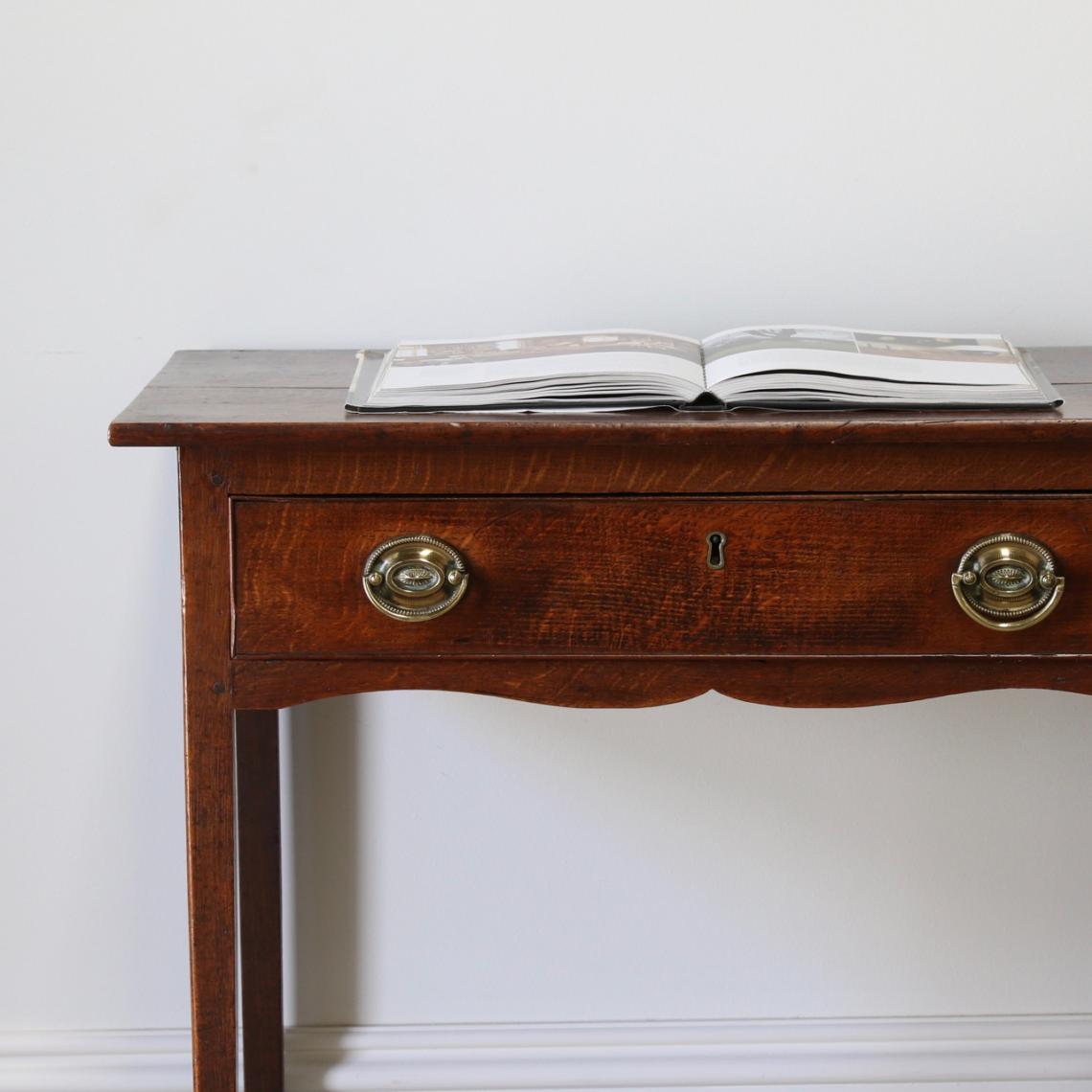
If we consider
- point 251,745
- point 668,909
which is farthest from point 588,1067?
point 251,745

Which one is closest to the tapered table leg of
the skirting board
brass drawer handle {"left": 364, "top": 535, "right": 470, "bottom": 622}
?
brass drawer handle {"left": 364, "top": 535, "right": 470, "bottom": 622}

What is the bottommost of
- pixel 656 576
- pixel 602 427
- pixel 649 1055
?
pixel 649 1055

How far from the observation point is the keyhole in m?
0.96

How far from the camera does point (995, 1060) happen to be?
146cm

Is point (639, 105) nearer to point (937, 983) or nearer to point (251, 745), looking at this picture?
point (251, 745)

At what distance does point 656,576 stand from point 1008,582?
24cm

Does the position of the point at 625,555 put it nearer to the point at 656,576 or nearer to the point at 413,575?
the point at 656,576

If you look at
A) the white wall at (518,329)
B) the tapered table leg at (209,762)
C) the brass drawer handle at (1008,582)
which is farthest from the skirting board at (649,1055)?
the brass drawer handle at (1008,582)

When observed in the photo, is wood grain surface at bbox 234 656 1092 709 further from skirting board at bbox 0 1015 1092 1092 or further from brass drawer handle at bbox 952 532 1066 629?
skirting board at bbox 0 1015 1092 1092

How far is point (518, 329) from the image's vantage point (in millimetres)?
1317

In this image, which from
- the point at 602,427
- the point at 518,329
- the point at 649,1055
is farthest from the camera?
the point at 649,1055

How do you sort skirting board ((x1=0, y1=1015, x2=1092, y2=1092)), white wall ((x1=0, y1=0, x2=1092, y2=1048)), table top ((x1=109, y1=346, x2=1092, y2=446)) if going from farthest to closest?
1. skirting board ((x1=0, y1=1015, x2=1092, y2=1092))
2. white wall ((x1=0, y1=0, x2=1092, y2=1048))
3. table top ((x1=109, y1=346, x2=1092, y2=446))

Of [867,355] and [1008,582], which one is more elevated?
[867,355]

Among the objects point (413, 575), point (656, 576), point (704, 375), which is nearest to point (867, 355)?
point (704, 375)
